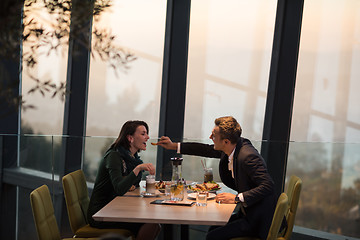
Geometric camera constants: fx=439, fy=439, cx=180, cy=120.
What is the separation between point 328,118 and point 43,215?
3.33m

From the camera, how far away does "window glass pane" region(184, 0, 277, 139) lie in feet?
17.0

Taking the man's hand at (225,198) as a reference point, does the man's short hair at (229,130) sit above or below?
above

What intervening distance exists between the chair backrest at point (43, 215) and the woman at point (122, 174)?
1.49 ft

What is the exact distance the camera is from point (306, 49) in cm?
491

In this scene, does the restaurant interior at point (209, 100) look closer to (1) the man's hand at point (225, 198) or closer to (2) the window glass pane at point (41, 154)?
(2) the window glass pane at point (41, 154)

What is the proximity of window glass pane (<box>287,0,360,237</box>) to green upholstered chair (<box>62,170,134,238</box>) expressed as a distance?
6.99 ft

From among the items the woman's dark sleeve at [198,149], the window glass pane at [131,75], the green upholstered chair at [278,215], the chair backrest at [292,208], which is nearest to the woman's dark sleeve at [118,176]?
the woman's dark sleeve at [198,149]

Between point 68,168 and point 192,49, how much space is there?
2.17 meters

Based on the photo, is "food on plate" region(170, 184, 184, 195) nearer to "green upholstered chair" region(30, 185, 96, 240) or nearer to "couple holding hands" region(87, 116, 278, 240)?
"couple holding hands" region(87, 116, 278, 240)

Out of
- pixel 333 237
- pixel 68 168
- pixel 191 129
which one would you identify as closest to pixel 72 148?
pixel 68 168

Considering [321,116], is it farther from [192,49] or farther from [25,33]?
[25,33]

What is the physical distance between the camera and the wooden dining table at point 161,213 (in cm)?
263

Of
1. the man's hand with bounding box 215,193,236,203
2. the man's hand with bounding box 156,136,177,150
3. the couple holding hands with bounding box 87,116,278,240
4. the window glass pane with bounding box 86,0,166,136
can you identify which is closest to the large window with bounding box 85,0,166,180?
the window glass pane with bounding box 86,0,166,136

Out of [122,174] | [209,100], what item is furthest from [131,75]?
[122,174]
